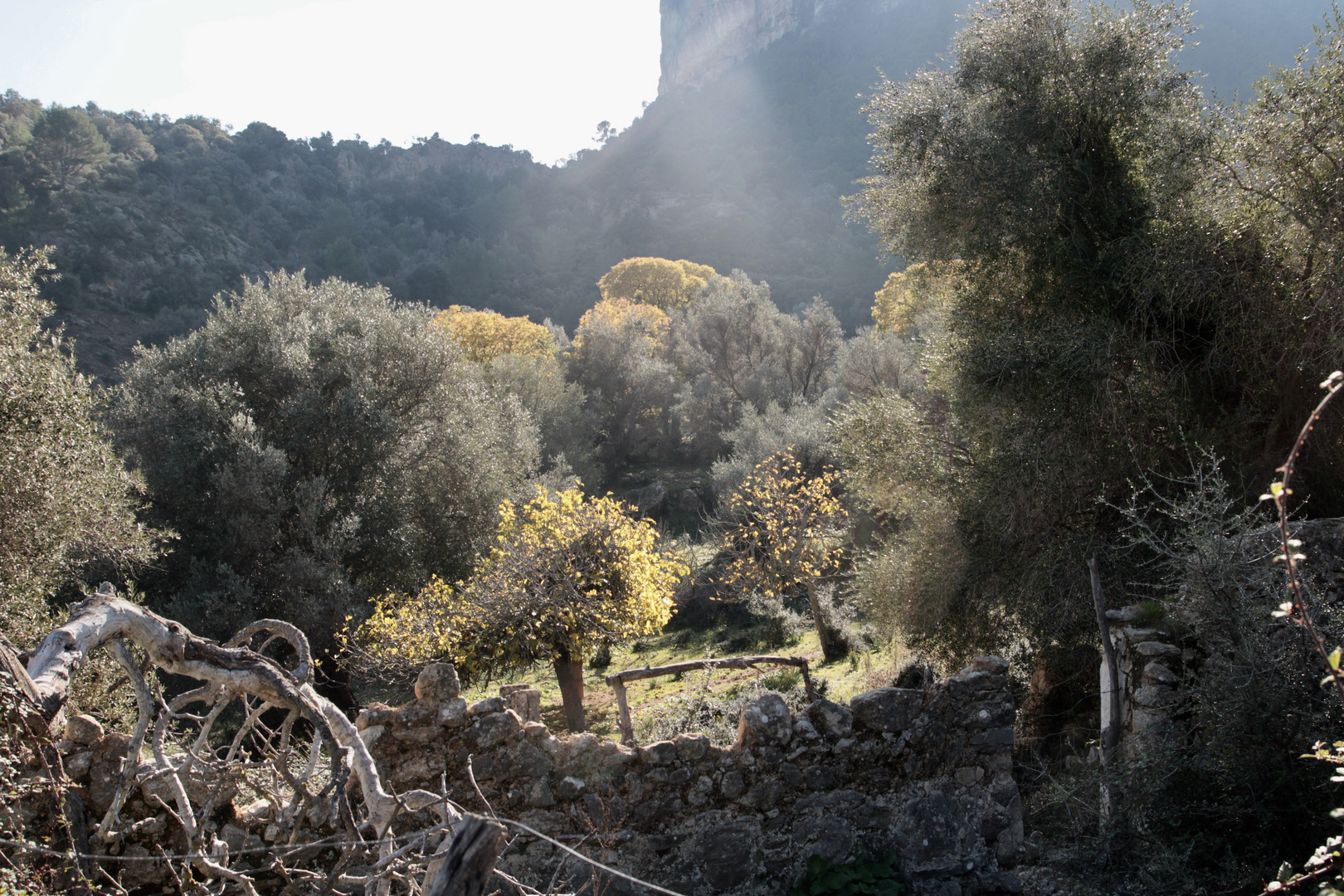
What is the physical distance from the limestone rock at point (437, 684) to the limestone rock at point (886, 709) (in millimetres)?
3240

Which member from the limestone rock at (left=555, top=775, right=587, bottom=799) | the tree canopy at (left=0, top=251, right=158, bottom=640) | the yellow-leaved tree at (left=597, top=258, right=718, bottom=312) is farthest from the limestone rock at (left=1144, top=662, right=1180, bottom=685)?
the yellow-leaved tree at (left=597, top=258, right=718, bottom=312)

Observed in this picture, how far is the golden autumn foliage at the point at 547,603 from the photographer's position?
10.5m

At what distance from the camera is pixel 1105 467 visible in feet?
30.8

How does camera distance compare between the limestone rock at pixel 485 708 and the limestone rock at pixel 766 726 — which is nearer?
the limestone rock at pixel 485 708

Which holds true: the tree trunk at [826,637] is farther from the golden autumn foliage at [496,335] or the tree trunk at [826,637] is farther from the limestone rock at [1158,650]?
the golden autumn foliage at [496,335]

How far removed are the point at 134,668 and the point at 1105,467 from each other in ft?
33.2

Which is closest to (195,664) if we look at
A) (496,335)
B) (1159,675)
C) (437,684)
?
(437,684)

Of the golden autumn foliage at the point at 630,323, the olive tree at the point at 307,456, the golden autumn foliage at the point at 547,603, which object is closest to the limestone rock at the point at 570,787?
the golden autumn foliage at the point at 547,603

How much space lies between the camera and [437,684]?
18.7ft

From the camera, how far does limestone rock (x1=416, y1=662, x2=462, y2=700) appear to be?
5.69 meters

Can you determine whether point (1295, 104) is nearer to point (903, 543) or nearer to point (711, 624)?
point (903, 543)

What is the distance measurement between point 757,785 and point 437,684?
267 cm

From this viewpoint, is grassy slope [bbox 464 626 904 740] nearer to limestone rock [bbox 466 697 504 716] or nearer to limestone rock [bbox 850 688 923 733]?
limestone rock [bbox 850 688 923 733]

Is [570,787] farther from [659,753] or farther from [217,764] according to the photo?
[217,764]
